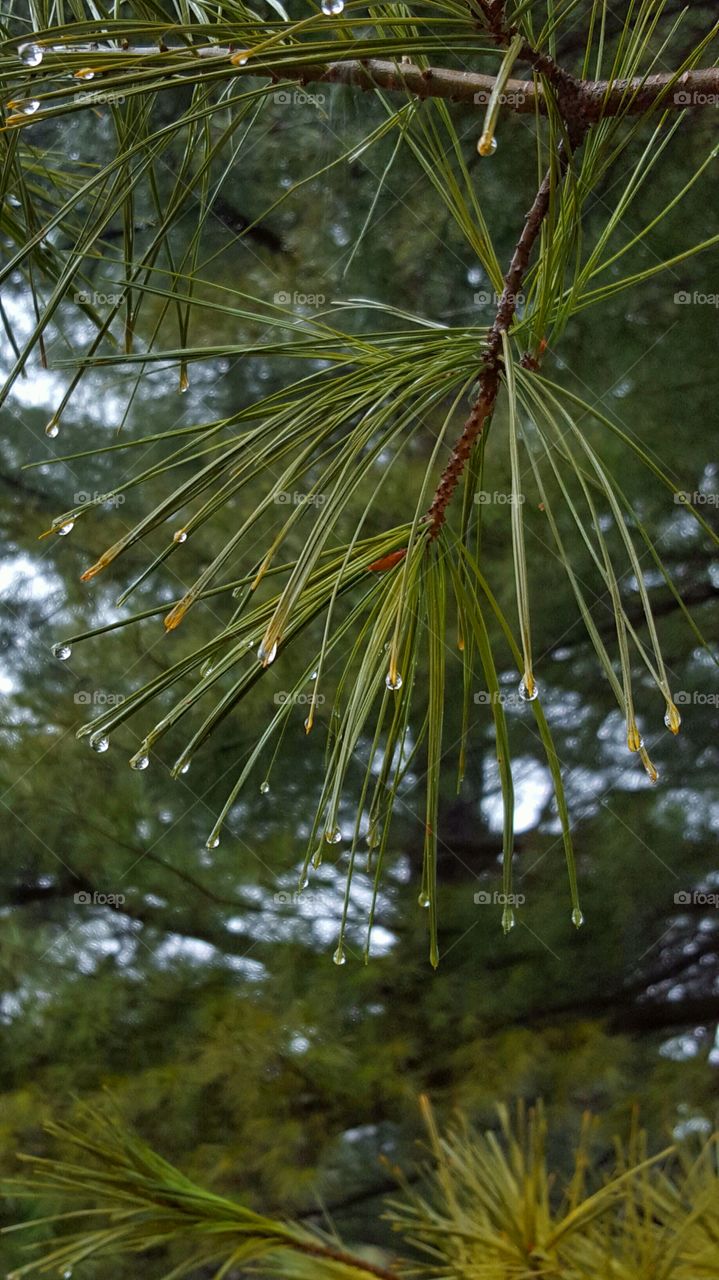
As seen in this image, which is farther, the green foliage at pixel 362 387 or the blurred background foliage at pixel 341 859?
the blurred background foliage at pixel 341 859

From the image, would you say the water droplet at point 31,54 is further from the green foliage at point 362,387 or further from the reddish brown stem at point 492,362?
the reddish brown stem at point 492,362

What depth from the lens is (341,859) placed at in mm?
807

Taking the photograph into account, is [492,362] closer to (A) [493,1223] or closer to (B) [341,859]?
(A) [493,1223]

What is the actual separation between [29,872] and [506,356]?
0.68m

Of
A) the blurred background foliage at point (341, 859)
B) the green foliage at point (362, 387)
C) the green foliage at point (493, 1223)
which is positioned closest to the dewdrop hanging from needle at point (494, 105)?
the green foliage at point (362, 387)

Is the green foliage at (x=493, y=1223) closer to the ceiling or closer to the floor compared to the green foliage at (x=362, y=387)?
closer to the floor

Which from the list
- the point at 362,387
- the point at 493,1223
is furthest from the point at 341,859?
the point at 362,387

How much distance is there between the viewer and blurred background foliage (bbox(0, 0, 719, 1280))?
2.53ft

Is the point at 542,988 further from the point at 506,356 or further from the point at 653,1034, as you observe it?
the point at 506,356

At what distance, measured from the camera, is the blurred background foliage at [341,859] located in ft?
2.53

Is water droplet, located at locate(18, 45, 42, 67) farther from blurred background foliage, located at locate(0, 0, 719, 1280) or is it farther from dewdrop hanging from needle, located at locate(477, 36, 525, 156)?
blurred background foliage, located at locate(0, 0, 719, 1280)

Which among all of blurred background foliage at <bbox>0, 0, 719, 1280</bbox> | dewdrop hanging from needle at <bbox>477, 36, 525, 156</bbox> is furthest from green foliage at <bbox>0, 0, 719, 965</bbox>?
blurred background foliage at <bbox>0, 0, 719, 1280</bbox>

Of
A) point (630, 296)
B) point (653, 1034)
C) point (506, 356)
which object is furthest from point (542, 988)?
point (506, 356)

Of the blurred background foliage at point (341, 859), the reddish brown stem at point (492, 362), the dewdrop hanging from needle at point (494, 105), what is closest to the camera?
the dewdrop hanging from needle at point (494, 105)
